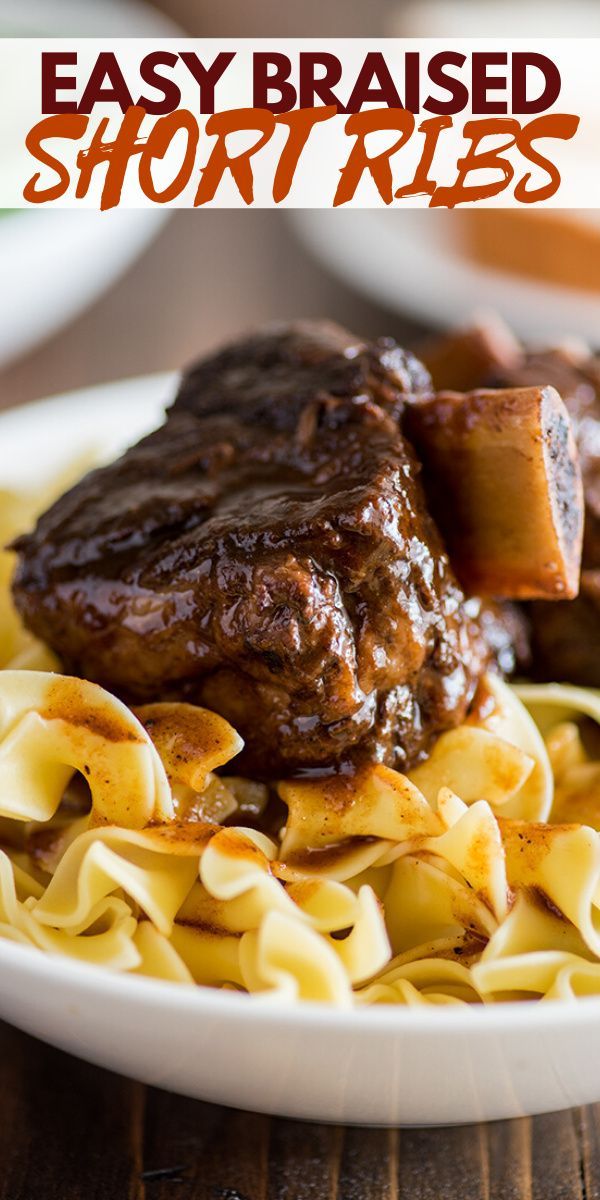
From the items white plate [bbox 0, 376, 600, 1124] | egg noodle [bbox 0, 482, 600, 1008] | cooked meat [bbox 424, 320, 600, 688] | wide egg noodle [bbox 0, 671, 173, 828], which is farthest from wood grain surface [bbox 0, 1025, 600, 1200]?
cooked meat [bbox 424, 320, 600, 688]

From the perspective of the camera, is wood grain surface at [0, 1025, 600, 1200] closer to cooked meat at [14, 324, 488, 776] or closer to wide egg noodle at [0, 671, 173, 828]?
wide egg noodle at [0, 671, 173, 828]

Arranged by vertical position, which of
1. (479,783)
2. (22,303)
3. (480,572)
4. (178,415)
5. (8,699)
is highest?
(22,303)

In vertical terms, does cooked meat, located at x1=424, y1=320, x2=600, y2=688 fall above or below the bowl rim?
above

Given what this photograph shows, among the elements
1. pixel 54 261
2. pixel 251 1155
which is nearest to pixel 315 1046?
pixel 251 1155

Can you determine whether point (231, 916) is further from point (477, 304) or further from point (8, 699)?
point (477, 304)

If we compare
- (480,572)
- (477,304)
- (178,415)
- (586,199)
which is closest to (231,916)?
(480,572)

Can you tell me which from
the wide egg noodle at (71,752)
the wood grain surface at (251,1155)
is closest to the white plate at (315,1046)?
the wood grain surface at (251,1155)

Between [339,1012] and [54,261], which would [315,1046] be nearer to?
[339,1012]
